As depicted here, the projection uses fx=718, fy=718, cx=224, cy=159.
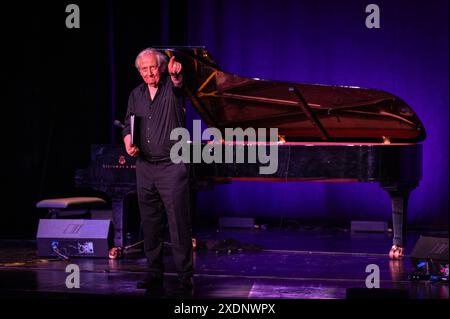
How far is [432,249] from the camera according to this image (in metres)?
4.99

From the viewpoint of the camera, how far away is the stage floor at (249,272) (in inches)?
179

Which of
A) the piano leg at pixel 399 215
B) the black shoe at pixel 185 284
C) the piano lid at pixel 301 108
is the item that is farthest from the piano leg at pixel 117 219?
the piano leg at pixel 399 215

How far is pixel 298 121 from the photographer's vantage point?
21.4ft

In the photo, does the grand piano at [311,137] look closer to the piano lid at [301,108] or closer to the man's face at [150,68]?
the piano lid at [301,108]

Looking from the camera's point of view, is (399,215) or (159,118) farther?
(399,215)

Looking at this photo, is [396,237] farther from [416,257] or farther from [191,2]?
[191,2]

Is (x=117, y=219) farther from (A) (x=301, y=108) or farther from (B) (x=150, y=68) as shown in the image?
(B) (x=150, y=68)

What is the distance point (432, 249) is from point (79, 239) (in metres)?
2.95

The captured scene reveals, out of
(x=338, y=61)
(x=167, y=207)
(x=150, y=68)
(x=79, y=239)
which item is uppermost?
(x=338, y=61)

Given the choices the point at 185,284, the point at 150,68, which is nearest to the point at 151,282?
the point at 185,284

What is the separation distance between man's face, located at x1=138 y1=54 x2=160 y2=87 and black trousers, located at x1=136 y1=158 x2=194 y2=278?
20.9 inches
